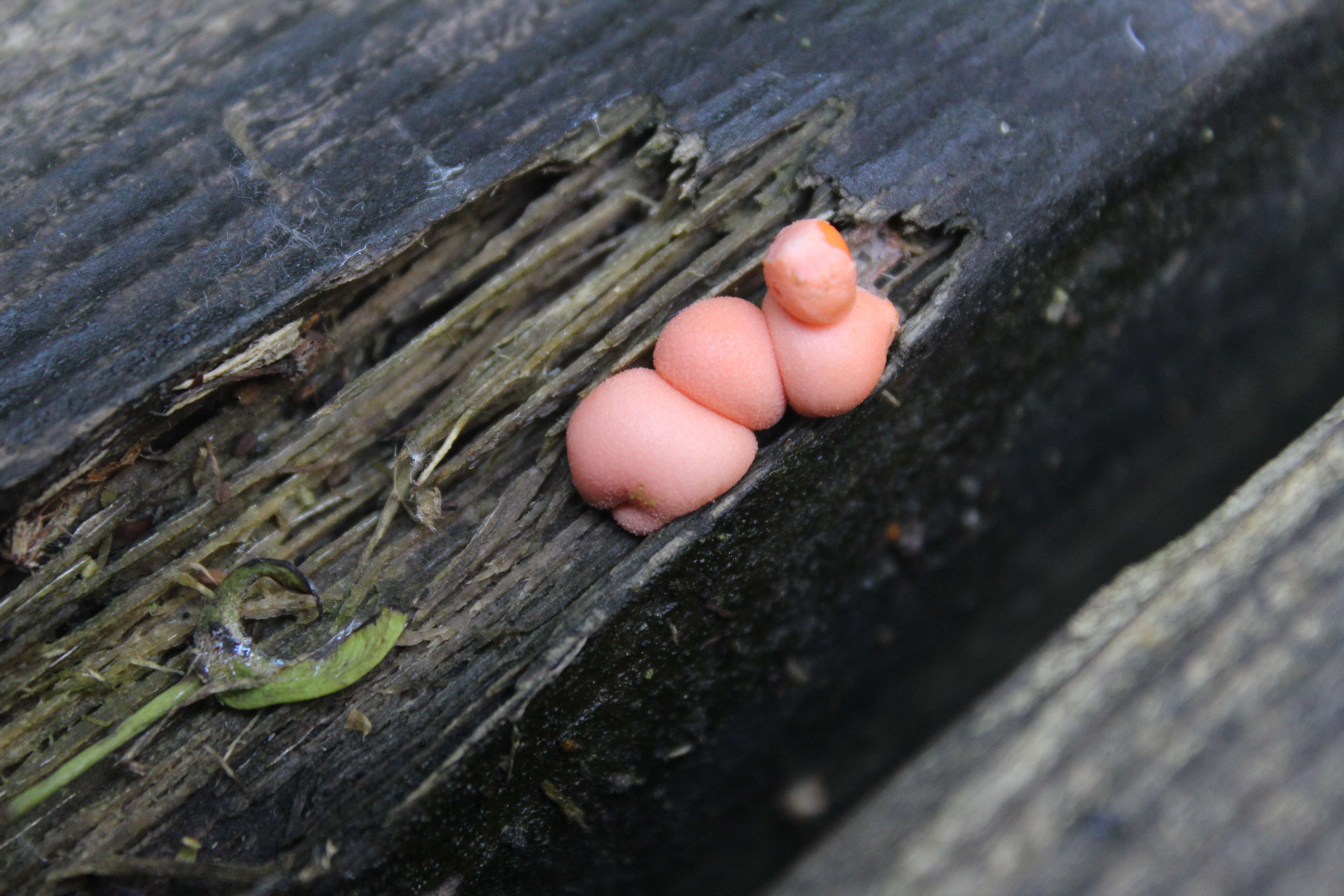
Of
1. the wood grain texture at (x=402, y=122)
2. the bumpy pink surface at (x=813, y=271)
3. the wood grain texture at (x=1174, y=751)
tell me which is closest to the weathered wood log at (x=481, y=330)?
the wood grain texture at (x=402, y=122)

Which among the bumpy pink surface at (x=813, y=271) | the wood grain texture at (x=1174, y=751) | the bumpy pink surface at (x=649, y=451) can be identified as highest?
the bumpy pink surface at (x=813, y=271)

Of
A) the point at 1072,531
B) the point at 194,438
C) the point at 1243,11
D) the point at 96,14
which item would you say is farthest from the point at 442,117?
the point at 1072,531

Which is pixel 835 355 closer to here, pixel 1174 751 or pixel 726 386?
pixel 726 386

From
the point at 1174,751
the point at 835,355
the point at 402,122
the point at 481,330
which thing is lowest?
the point at 1174,751

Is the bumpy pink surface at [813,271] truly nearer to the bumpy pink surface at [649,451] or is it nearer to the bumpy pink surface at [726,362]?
the bumpy pink surface at [726,362]

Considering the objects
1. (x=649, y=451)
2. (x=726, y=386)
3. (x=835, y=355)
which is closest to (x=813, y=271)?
(x=835, y=355)
